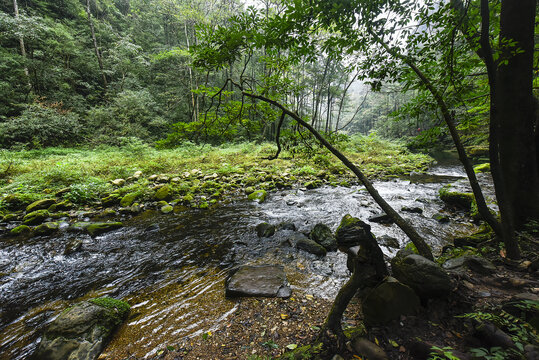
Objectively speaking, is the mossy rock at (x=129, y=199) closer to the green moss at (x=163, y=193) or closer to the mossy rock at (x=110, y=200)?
the mossy rock at (x=110, y=200)

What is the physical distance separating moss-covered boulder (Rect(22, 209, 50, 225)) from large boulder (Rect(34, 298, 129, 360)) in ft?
17.3

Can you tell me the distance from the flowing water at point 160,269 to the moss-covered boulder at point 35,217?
3.44 feet

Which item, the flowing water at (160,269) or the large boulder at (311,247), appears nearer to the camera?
the flowing water at (160,269)

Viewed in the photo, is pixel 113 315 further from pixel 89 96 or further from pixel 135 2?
pixel 135 2

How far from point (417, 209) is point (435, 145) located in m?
4.28

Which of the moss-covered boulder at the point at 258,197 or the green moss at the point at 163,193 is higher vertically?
the green moss at the point at 163,193

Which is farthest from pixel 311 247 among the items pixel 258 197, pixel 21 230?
pixel 21 230

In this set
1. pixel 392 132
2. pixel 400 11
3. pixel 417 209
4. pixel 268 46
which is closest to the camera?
pixel 400 11

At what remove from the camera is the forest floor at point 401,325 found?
1.58m

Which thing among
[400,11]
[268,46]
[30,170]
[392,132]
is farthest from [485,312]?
[392,132]

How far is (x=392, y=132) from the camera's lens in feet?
129

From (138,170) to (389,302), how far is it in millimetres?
11693

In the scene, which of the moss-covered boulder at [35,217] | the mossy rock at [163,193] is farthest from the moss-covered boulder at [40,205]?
the mossy rock at [163,193]

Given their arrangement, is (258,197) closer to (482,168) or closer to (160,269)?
(160,269)
